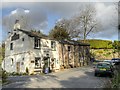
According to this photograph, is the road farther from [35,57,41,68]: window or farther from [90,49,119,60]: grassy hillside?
[90,49,119,60]: grassy hillside

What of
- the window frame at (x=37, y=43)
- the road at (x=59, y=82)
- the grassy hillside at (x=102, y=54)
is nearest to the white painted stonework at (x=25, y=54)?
the window frame at (x=37, y=43)

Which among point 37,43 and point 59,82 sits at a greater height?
point 37,43

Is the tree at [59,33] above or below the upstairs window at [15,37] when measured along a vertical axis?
above

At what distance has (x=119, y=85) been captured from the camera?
43.5ft

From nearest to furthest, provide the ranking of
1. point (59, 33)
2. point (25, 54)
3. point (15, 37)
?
point (25, 54)
point (15, 37)
point (59, 33)

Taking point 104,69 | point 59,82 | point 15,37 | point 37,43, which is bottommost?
point 59,82

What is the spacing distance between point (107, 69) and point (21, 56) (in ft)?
57.9

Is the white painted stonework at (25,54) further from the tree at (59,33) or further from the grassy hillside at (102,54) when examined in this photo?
the grassy hillside at (102,54)

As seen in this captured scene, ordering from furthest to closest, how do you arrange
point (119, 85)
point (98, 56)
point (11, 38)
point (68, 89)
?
point (98, 56) → point (11, 38) → point (68, 89) → point (119, 85)

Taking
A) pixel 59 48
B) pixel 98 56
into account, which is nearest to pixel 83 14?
pixel 98 56

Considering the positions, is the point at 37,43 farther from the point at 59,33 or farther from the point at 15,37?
the point at 59,33

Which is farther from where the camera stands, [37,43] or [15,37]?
[15,37]

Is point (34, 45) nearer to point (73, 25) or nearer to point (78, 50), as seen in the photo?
point (78, 50)

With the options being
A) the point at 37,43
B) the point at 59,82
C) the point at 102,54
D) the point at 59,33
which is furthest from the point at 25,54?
the point at 102,54
